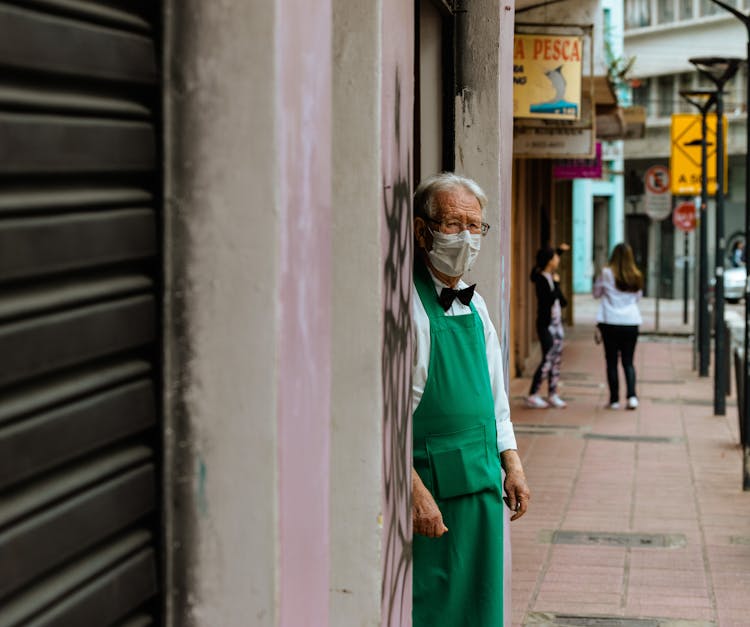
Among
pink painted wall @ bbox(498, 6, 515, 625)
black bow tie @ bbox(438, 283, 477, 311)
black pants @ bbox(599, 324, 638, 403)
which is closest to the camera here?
black bow tie @ bbox(438, 283, 477, 311)

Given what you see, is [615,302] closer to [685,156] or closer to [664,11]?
[685,156]

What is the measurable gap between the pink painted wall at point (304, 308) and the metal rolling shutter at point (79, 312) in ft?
0.78

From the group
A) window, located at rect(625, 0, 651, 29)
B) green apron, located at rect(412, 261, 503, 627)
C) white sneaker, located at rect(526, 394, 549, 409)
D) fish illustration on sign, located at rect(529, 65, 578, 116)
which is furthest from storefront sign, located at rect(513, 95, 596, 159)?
window, located at rect(625, 0, 651, 29)

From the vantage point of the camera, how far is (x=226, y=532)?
2568mm

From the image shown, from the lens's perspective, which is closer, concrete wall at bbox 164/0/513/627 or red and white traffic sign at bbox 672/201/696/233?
concrete wall at bbox 164/0/513/627

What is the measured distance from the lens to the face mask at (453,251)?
440 cm

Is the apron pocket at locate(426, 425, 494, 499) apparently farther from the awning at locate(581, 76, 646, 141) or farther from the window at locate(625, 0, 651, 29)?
the window at locate(625, 0, 651, 29)

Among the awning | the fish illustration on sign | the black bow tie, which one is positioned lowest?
the black bow tie

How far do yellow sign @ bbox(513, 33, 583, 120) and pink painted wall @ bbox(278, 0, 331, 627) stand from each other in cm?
1071

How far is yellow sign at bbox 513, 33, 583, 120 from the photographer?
1355 centimetres

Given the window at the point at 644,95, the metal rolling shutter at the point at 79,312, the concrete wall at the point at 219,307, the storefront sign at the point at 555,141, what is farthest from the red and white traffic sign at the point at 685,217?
the window at the point at 644,95

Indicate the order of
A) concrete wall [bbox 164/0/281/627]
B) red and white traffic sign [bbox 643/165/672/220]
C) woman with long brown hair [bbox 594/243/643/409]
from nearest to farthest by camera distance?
1. concrete wall [bbox 164/0/281/627]
2. woman with long brown hair [bbox 594/243/643/409]
3. red and white traffic sign [bbox 643/165/672/220]

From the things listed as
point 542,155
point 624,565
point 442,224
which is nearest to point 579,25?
point 542,155

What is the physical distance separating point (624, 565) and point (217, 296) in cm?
596
